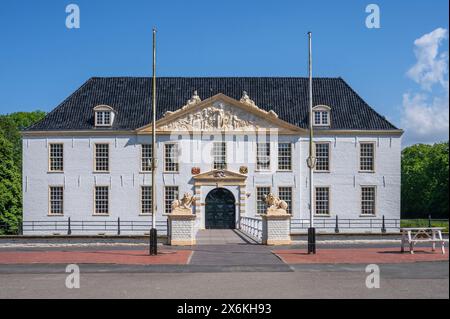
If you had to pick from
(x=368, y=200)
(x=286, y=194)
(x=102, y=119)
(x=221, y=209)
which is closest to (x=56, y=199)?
(x=102, y=119)

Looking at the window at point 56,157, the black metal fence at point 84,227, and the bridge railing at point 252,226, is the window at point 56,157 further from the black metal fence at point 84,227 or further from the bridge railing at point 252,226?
the bridge railing at point 252,226

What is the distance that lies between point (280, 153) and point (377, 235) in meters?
12.9

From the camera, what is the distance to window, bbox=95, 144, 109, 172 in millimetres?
41156

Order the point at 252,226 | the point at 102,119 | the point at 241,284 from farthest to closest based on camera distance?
the point at 102,119, the point at 252,226, the point at 241,284

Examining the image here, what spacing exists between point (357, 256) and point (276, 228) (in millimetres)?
5730

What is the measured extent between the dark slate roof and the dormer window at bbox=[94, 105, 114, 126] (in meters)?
0.41

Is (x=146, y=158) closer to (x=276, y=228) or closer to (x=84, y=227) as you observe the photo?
(x=84, y=227)

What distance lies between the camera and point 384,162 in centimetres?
4153

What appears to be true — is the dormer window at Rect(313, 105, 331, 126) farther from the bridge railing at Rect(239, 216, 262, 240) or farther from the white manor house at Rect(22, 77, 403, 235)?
the bridge railing at Rect(239, 216, 262, 240)

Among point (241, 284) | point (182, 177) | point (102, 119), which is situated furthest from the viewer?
point (102, 119)

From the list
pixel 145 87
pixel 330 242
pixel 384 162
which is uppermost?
pixel 145 87

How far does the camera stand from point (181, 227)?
24.9m

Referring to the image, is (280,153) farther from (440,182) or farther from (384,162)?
(440,182)

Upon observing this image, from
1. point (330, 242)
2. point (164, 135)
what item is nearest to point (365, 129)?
point (164, 135)
